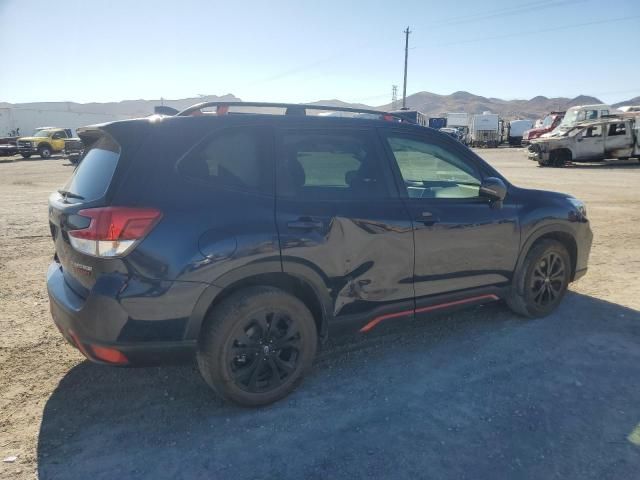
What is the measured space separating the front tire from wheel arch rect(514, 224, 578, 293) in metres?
2.09

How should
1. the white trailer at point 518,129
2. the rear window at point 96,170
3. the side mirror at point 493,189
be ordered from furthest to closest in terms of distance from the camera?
1. the white trailer at point 518,129
2. the side mirror at point 493,189
3. the rear window at point 96,170

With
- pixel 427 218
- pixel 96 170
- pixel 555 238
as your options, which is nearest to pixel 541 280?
pixel 555 238

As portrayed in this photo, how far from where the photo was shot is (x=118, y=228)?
2.38m

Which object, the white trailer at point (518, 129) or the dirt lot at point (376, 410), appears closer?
the dirt lot at point (376, 410)

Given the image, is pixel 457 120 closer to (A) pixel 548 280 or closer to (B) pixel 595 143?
(B) pixel 595 143

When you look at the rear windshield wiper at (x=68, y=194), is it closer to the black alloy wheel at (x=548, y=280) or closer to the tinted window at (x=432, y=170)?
the tinted window at (x=432, y=170)

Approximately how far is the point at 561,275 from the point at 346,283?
8.02 ft

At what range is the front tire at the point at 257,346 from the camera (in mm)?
2664

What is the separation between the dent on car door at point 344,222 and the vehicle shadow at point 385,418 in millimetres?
553

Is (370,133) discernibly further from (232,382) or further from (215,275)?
(232,382)

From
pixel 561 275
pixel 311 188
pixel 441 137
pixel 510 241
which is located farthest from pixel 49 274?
pixel 561 275

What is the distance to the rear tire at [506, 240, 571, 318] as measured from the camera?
4023 mm

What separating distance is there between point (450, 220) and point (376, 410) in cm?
150

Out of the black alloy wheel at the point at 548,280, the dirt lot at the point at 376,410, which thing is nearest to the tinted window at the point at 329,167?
the dirt lot at the point at 376,410
